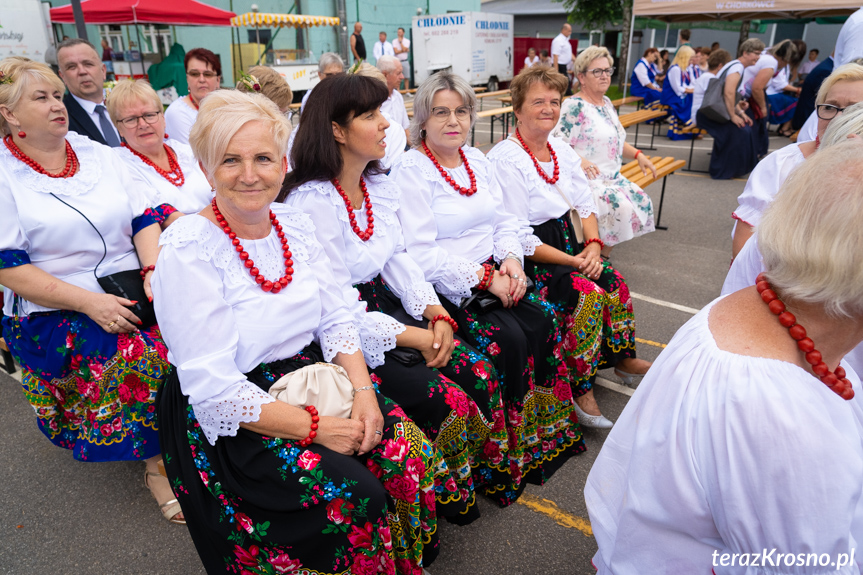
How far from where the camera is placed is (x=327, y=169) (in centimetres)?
237

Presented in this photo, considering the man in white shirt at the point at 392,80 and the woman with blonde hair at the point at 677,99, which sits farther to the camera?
the woman with blonde hair at the point at 677,99

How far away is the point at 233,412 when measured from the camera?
1741 millimetres

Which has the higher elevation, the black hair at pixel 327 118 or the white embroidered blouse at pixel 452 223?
the black hair at pixel 327 118

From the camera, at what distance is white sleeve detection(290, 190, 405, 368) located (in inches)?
90.4

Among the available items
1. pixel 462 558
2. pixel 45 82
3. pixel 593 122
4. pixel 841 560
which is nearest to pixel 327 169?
pixel 45 82

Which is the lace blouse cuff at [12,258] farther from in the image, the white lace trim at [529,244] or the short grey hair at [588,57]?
the short grey hair at [588,57]

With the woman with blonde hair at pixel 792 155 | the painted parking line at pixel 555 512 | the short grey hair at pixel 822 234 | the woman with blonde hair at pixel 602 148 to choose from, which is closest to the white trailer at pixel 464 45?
the woman with blonde hair at pixel 602 148

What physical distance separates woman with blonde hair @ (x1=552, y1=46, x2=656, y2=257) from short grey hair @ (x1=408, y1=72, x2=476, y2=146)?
1.74m

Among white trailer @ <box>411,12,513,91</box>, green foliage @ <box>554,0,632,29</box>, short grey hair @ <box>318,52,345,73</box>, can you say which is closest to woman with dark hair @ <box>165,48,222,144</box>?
short grey hair @ <box>318,52,345,73</box>

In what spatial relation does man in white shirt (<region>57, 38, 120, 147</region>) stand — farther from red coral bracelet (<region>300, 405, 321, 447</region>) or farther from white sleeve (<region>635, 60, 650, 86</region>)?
white sleeve (<region>635, 60, 650, 86</region>)

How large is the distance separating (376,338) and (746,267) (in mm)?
1401

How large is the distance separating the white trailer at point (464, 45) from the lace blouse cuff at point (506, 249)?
16.9 metres

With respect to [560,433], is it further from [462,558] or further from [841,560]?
[841,560]

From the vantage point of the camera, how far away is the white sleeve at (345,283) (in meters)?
2.29
